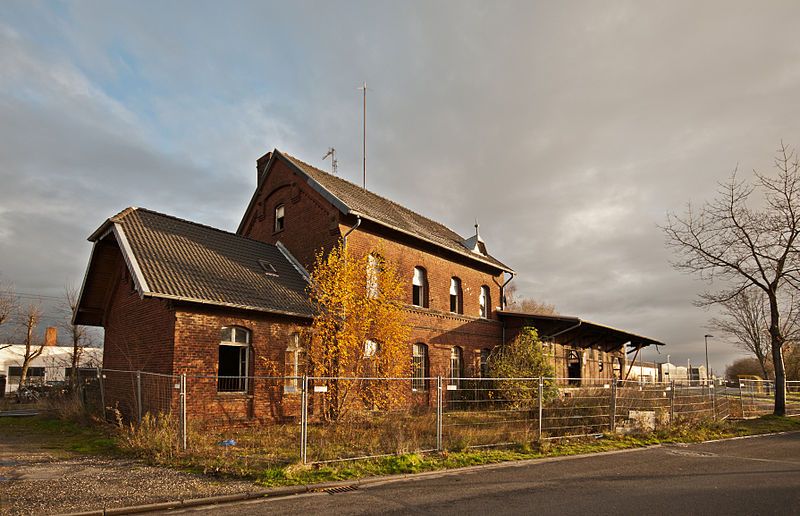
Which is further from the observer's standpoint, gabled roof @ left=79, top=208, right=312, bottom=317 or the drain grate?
gabled roof @ left=79, top=208, right=312, bottom=317

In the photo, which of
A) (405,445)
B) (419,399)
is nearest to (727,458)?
(405,445)

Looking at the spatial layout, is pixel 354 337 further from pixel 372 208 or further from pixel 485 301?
pixel 485 301

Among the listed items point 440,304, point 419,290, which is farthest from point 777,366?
point 419,290

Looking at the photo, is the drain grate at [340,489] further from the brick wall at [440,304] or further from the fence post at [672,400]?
the fence post at [672,400]

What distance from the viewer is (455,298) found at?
2411 cm

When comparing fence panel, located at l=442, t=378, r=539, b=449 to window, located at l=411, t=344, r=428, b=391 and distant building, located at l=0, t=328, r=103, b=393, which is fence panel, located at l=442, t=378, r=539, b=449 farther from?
distant building, located at l=0, t=328, r=103, b=393

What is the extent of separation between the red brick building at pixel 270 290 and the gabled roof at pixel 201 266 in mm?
51

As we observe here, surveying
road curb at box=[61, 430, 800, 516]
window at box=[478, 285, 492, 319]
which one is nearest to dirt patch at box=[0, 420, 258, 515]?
road curb at box=[61, 430, 800, 516]

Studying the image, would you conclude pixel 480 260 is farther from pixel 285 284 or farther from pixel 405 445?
pixel 405 445

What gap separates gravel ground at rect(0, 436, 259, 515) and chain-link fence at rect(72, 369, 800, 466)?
1.24 metres

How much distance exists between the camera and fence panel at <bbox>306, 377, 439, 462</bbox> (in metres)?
10.8

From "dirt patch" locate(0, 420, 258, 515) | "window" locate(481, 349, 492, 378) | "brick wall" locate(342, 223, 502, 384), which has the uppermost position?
"brick wall" locate(342, 223, 502, 384)

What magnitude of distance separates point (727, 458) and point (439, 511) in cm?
845

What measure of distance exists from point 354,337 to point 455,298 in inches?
385
